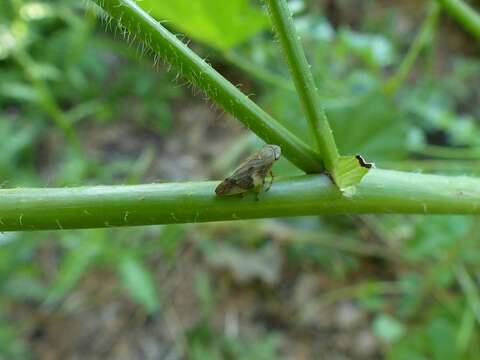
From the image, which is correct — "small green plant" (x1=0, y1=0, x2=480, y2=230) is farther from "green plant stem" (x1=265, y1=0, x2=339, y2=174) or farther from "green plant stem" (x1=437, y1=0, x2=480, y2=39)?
"green plant stem" (x1=437, y1=0, x2=480, y2=39)

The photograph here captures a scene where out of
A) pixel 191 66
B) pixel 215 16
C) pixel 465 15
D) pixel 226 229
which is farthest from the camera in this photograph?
pixel 226 229

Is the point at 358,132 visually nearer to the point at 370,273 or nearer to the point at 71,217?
the point at 370,273

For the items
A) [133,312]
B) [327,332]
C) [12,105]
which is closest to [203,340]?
[133,312]

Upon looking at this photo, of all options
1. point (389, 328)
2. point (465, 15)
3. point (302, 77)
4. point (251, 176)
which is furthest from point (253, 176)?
point (389, 328)

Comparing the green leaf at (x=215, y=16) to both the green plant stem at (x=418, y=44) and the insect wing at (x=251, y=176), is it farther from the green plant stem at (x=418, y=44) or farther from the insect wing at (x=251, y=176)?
the insect wing at (x=251, y=176)

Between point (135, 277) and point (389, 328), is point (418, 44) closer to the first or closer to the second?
point (389, 328)

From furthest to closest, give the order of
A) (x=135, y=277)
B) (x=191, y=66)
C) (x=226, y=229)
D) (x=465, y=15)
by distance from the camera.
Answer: (x=226, y=229) < (x=135, y=277) < (x=465, y=15) < (x=191, y=66)
